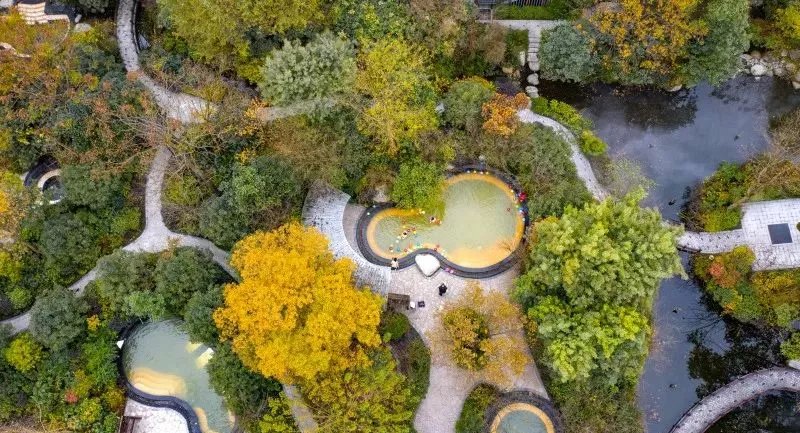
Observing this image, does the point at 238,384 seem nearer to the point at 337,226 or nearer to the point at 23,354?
the point at 337,226

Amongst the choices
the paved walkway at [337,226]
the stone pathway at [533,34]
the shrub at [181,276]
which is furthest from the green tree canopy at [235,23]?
the stone pathway at [533,34]

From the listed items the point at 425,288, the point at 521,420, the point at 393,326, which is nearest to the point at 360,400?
the point at 393,326

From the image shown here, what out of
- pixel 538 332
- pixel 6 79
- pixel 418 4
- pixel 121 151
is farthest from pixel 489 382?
pixel 6 79

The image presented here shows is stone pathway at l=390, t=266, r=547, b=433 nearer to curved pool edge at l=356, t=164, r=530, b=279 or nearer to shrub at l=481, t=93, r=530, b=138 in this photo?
curved pool edge at l=356, t=164, r=530, b=279

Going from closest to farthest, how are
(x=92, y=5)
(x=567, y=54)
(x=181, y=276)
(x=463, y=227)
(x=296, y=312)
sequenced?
(x=296, y=312) → (x=181, y=276) → (x=463, y=227) → (x=567, y=54) → (x=92, y=5)

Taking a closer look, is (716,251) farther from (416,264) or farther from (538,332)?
(416,264)

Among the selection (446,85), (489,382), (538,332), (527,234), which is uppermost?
(446,85)
